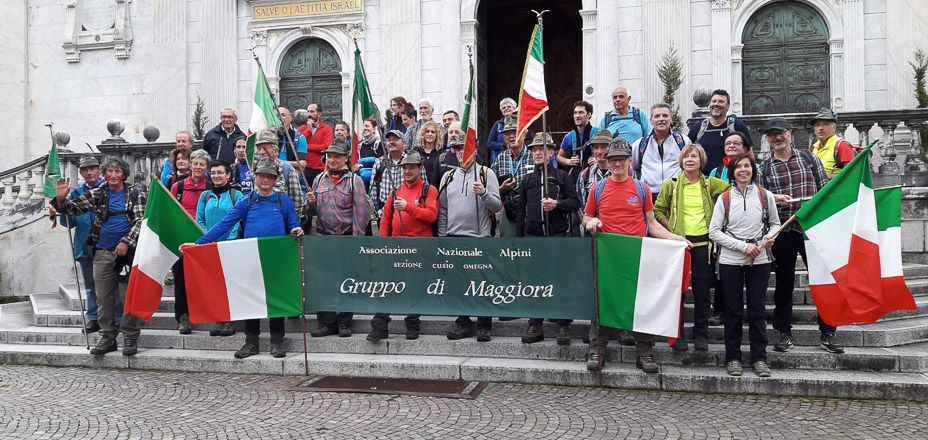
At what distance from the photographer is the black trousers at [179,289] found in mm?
8219

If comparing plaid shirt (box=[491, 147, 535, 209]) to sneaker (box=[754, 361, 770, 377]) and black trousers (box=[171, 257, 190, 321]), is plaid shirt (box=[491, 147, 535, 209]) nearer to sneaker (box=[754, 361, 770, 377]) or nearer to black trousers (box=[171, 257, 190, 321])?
sneaker (box=[754, 361, 770, 377])

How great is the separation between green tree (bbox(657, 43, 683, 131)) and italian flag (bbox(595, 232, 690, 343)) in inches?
321

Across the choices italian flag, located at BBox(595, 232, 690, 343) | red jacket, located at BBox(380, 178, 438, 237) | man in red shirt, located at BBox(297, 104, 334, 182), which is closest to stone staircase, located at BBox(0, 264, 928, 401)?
italian flag, located at BBox(595, 232, 690, 343)

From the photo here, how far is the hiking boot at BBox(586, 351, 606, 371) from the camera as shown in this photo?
654cm

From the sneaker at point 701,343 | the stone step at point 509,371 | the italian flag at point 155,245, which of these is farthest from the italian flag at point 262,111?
the sneaker at point 701,343

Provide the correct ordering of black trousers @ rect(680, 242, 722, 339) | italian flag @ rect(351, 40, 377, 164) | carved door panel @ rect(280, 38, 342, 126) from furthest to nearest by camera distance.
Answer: carved door panel @ rect(280, 38, 342, 126)
italian flag @ rect(351, 40, 377, 164)
black trousers @ rect(680, 242, 722, 339)

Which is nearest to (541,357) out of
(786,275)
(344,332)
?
(344,332)

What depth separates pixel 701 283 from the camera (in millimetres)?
6645

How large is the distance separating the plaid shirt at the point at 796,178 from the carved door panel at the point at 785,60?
840 cm

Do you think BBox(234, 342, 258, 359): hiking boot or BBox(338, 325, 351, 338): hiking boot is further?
BBox(338, 325, 351, 338): hiking boot

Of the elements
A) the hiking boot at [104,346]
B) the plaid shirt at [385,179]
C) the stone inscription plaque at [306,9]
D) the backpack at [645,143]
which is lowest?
the hiking boot at [104,346]

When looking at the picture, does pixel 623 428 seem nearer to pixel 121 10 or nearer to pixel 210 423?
pixel 210 423

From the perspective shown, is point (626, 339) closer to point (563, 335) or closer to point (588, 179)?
point (563, 335)

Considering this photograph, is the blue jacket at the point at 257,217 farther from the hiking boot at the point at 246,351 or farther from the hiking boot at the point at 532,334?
the hiking boot at the point at 532,334
